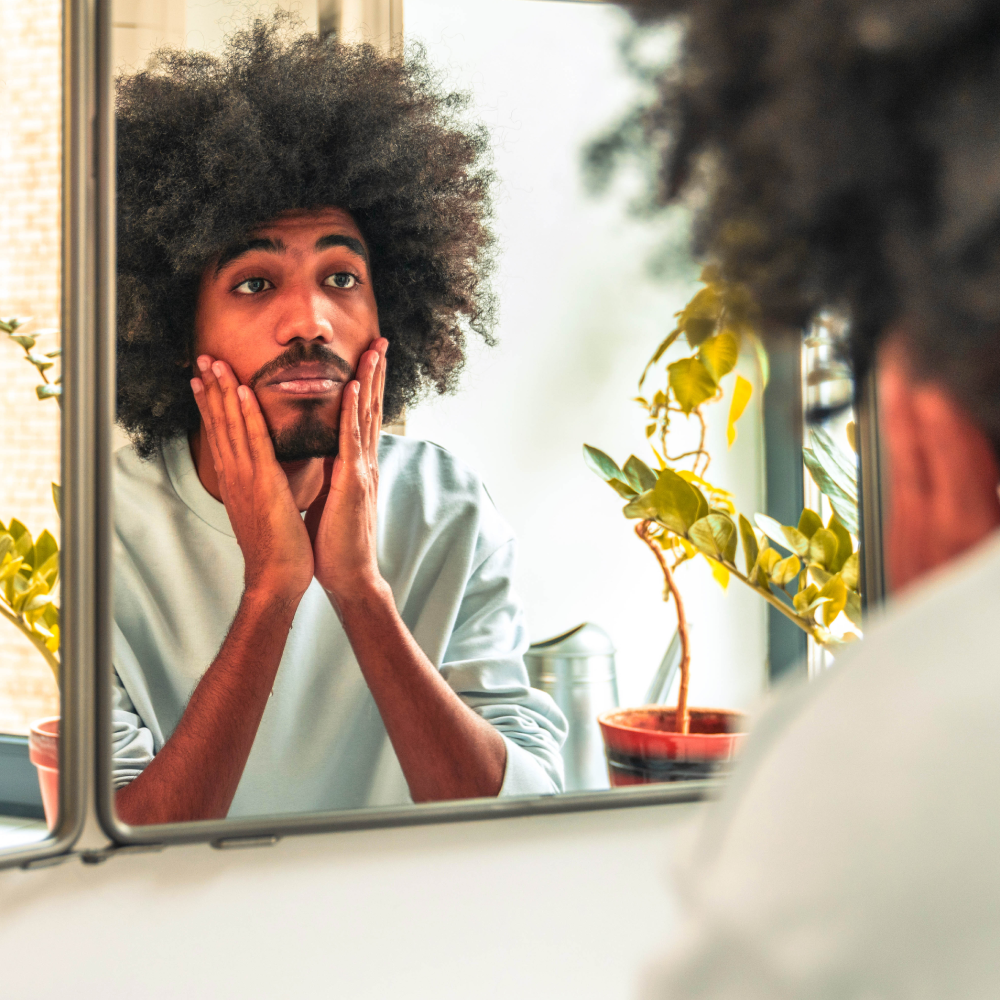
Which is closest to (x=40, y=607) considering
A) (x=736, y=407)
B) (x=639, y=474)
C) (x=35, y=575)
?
(x=35, y=575)

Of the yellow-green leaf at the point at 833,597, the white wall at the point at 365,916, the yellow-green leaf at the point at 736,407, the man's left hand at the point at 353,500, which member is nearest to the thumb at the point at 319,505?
the man's left hand at the point at 353,500

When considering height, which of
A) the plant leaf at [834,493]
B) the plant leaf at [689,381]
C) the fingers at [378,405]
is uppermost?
the plant leaf at [689,381]

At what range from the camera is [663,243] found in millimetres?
741

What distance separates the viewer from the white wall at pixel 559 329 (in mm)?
735

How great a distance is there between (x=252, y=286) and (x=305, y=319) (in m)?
0.04

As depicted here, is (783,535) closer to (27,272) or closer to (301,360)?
Result: (301,360)

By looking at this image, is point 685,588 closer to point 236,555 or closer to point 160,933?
point 236,555

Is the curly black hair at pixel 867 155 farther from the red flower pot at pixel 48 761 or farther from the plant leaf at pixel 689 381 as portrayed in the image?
the red flower pot at pixel 48 761

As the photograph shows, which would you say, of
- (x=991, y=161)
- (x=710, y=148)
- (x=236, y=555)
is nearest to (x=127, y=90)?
(x=236, y=555)

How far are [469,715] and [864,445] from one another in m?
0.41

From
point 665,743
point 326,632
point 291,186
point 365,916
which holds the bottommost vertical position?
point 365,916

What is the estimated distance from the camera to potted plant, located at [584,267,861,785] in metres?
0.78

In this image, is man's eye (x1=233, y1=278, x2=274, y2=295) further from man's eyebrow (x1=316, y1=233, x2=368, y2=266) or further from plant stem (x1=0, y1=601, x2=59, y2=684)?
plant stem (x1=0, y1=601, x2=59, y2=684)

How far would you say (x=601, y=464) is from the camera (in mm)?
782
